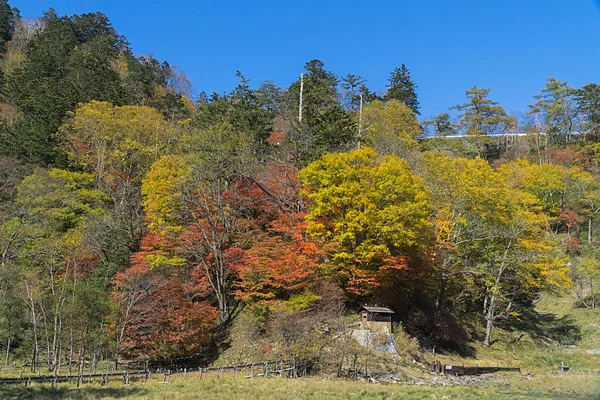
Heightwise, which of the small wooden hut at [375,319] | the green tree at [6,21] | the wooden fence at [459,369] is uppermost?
the green tree at [6,21]

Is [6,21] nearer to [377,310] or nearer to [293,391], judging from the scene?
[377,310]

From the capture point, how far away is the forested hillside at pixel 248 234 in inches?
1019

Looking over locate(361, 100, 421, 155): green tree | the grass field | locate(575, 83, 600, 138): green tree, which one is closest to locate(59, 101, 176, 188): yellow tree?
locate(361, 100, 421, 155): green tree

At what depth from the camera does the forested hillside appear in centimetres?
Answer: 2588

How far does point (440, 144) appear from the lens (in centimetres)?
5631

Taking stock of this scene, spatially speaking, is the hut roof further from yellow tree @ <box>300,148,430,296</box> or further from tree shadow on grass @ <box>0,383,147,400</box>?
tree shadow on grass @ <box>0,383,147,400</box>

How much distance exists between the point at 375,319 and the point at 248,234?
32.7ft

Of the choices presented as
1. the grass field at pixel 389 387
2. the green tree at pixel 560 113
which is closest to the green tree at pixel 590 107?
the green tree at pixel 560 113

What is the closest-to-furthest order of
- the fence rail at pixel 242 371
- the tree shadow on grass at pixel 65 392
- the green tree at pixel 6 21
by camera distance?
the tree shadow on grass at pixel 65 392, the fence rail at pixel 242 371, the green tree at pixel 6 21

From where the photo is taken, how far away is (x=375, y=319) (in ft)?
85.1

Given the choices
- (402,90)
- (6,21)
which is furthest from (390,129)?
(6,21)

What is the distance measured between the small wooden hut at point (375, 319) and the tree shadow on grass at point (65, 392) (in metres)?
12.3

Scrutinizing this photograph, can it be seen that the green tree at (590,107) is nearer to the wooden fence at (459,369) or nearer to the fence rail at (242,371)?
the wooden fence at (459,369)

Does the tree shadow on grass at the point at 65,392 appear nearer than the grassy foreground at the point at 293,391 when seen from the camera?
Yes
